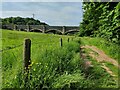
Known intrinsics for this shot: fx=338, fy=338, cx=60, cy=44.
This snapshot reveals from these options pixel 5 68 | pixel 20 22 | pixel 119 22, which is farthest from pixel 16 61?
pixel 20 22

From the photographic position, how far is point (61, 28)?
296 ft

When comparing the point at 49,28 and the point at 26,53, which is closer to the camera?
the point at 26,53

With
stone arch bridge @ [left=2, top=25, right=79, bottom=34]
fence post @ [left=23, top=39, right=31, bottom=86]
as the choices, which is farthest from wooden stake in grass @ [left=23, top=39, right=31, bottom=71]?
stone arch bridge @ [left=2, top=25, right=79, bottom=34]

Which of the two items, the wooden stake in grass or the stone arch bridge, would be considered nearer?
the wooden stake in grass

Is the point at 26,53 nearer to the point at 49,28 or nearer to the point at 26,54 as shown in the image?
the point at 26,54

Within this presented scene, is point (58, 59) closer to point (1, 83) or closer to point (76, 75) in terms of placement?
point (76, 75)

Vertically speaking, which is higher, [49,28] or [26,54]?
[49,28]

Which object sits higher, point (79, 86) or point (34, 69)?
point (34, 69)

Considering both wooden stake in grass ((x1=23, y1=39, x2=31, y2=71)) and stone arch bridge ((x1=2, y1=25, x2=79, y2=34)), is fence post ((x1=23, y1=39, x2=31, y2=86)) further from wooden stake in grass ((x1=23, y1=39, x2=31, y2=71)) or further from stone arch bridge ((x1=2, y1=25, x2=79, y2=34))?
stone arch bridge ((x1=2, y1=25, x2=79, y2=34))

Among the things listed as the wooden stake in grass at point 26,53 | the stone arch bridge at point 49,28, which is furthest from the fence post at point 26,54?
the stone arch bridge at point 49,28

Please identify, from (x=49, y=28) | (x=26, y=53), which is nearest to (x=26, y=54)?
(x=26, y=53)

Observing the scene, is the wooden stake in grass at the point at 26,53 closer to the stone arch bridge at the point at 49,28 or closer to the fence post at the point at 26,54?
the fence post at the point at 26,54

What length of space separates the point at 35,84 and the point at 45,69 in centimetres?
66

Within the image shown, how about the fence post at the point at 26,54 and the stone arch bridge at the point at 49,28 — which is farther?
the stone arch bridge at the point at 49,28
